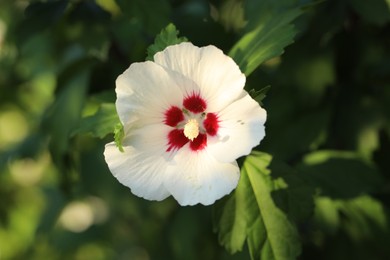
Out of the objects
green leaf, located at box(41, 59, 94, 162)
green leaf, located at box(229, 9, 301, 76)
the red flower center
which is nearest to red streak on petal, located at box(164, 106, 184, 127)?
the red flower center

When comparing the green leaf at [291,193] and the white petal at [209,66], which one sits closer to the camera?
the white petal at [209,66]

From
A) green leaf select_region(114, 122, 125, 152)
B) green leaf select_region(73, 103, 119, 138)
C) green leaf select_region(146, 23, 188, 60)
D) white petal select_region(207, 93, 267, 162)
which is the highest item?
green leaf select_region(146, 23, 188, 60)

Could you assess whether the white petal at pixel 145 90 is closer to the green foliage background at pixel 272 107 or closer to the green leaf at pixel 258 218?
the green foliage background at pixel 272 107

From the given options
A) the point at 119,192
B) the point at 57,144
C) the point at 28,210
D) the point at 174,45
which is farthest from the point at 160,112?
the point at 28,210

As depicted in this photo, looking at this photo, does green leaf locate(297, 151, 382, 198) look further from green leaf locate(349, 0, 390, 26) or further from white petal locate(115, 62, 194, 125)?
white petal locate(115, 62, 194, 125)

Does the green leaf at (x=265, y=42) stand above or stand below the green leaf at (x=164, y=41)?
below

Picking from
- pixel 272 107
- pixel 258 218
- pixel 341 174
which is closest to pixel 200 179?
pixel 258 218

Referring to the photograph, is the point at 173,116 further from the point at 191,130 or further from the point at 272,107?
the point at 272,107

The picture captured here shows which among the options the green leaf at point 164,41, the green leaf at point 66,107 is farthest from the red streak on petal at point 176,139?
the green leaf at point 66,107
